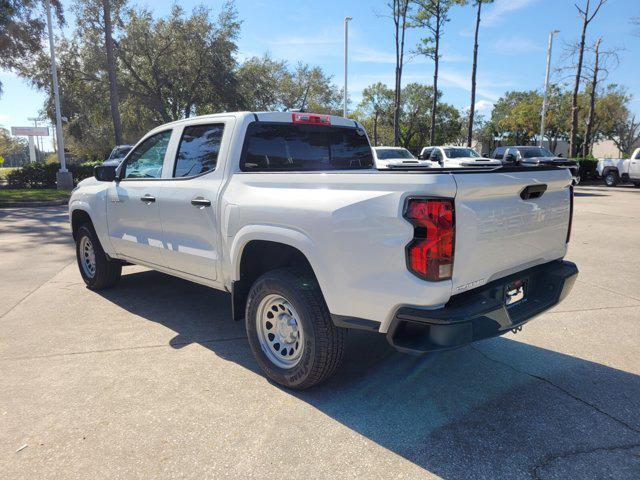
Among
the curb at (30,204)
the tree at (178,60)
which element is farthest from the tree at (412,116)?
the curb at (30,204)

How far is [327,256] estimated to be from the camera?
286 centimetres

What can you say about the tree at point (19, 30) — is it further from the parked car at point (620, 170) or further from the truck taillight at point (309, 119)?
the parked car at point (620, 170)

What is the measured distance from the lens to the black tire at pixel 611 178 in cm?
2352

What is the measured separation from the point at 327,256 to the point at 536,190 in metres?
1.41

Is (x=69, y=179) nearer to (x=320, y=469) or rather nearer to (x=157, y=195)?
(x=157, y=195)

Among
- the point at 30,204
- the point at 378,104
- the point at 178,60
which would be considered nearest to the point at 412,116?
the point at 378,104

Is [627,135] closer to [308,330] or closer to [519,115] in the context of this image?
[519,115]

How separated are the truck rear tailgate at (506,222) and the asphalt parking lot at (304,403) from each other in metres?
0.92

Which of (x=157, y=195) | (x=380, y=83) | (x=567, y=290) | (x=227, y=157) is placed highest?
(x=380, y=83)

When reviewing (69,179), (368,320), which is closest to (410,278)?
(368,320)

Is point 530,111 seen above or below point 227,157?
above

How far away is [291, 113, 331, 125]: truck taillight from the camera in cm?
414

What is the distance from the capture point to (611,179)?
23797 millimetres

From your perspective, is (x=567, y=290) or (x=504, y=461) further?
(x=567, y=290)
